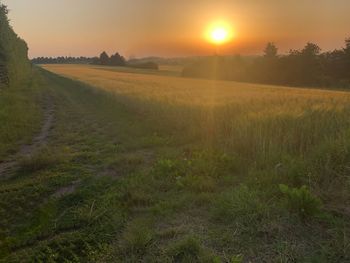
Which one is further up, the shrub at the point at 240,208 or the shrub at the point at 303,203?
the shrub at the point at 303,203

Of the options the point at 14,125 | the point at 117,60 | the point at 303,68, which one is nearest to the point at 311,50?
the point at 303,68

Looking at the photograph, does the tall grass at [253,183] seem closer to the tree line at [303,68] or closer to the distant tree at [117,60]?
the tree line at [303,68]

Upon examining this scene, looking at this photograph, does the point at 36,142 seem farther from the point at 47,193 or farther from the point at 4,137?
the point at 47,193

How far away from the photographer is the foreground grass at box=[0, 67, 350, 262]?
447 centimetres

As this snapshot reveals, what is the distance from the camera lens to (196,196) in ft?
20.1

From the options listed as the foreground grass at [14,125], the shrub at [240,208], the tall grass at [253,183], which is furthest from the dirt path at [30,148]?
the shrub at [240,208]

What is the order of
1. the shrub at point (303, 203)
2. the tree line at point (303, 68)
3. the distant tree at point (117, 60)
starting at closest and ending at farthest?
the shrub at point (303, 203)
the tree line at point (303, 68)
the distant tree at point (117, 60)

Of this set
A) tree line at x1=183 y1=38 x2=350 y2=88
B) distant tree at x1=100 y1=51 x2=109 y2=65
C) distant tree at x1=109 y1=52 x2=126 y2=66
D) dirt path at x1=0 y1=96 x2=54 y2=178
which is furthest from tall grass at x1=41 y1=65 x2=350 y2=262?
distant tree at x1=100 y1=51 x2=109 y2=65

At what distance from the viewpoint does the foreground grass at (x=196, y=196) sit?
176 inches

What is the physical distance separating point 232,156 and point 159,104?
689 centimetres

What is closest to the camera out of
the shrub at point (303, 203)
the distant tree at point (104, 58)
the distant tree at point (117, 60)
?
the shrub at point (303, 203)

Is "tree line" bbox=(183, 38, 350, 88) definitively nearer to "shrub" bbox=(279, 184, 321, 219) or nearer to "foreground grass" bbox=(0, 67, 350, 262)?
"foreground grass" bbox=(0, 67, 350, 262)

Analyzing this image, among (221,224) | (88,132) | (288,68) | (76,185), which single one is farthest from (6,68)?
(288,68)

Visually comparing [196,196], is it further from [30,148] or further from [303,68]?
[303,68]
